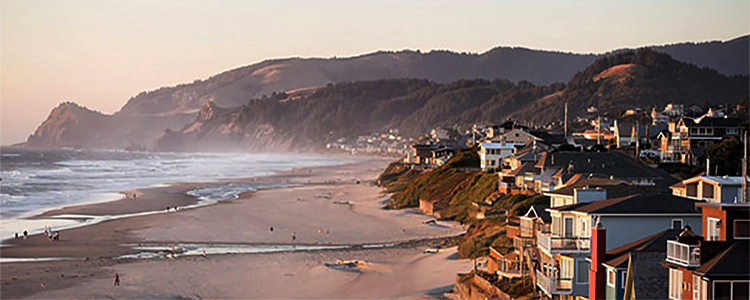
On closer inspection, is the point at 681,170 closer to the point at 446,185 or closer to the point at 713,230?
the point at 446,185

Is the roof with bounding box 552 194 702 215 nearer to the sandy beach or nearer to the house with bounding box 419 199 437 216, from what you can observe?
the sandy beach

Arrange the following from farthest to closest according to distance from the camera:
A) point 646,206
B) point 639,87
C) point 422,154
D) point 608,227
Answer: point 639,87 → point 422,154 → point 646,206 → point 608,227

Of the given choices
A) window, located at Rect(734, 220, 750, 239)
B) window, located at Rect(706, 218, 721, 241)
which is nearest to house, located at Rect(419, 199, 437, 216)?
window, located at Rect(706, 218, 721, 241)

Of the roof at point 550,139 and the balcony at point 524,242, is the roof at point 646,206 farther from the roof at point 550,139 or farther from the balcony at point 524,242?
the roof at point 550,139

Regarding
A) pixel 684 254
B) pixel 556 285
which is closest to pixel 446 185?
pixel 556 285

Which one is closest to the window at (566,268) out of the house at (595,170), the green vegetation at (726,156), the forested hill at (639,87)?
the house at (595,170)

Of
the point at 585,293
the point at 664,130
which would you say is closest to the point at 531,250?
the point at 585,293
